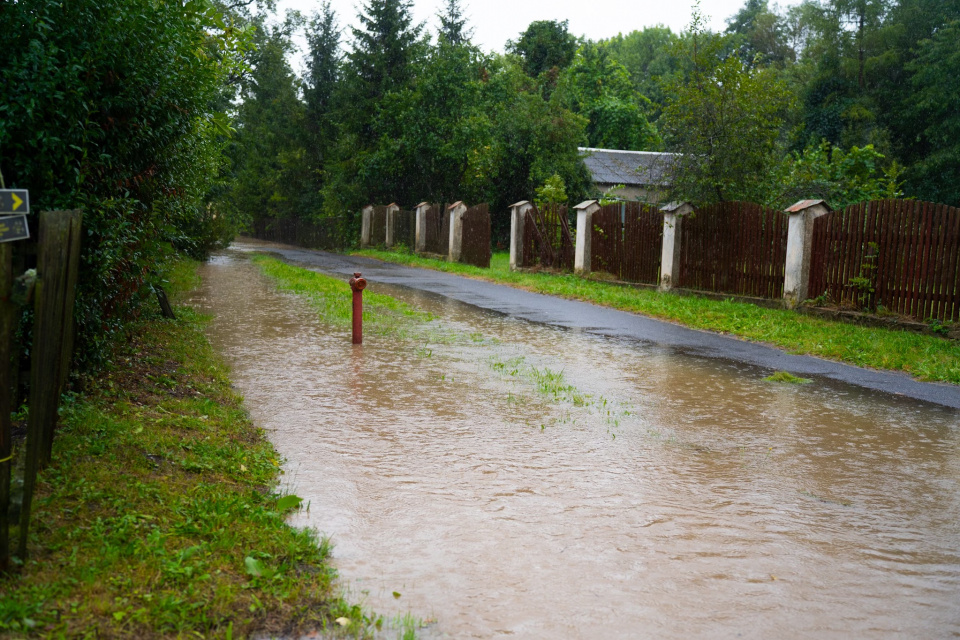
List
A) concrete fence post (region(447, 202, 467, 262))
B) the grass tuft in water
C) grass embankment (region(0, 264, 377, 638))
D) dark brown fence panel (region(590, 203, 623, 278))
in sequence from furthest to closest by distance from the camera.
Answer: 1. concrete fence post (region(447, 202, 467, 262))
2. dark brown fence panel (region(590, 203, 623, 278))
3. the grass tuft in water
4. grass embankment (region(0, 264, 377, 638))

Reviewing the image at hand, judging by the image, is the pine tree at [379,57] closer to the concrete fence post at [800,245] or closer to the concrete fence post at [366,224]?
the concrete fence post at [366,224]

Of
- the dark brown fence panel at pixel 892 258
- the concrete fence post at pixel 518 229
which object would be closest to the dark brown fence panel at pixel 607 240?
the concrete fence post at pixel 518 229

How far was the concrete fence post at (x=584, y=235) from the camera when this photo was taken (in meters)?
23.5

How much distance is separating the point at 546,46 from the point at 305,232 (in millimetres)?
20255

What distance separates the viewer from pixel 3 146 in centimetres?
598

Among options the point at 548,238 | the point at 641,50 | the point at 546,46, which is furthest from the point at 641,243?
the point at 641,50

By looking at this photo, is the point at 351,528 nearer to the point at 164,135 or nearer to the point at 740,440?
the point at 740,440

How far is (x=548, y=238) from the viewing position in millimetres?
26266

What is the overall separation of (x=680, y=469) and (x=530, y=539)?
1900 mm

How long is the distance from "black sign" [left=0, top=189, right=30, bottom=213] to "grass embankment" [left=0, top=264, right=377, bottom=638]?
1550 mm

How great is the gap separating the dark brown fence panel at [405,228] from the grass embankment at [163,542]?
30668 mm

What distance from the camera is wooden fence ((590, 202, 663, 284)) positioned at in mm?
21219

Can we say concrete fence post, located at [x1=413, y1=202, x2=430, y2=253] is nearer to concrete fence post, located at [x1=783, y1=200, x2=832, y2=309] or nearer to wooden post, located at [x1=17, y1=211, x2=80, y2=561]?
concrete fence post, located at [x1=783, y1=200, x2=832, y2=309]

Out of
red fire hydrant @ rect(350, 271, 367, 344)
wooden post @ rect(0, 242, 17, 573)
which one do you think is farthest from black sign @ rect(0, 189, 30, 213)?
red fire hydrant @ rect(350, 271, 367, 344)
